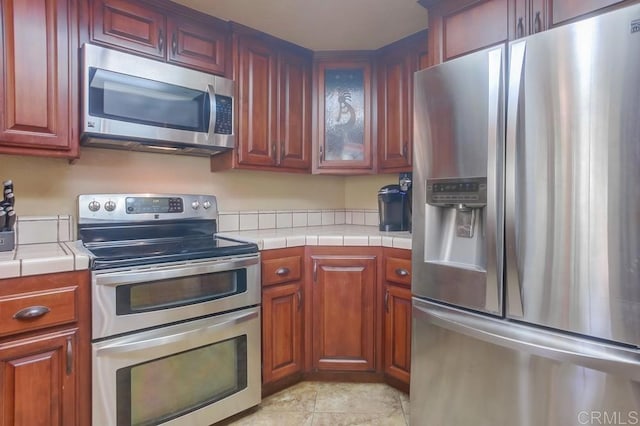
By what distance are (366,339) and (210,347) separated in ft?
2.91

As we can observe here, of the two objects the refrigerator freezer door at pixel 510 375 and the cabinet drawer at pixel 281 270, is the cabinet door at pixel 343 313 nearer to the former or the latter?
the cabinet drawer at pixel 281 270

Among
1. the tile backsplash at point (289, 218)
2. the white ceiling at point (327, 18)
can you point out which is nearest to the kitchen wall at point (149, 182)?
the tile backsplash at point (289, 218)

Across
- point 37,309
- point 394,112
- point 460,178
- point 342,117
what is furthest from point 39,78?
point 394,112

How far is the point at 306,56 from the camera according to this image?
2.53 m

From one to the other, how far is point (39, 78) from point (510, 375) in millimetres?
2192

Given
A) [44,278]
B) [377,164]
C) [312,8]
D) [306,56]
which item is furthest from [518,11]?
[44,278]

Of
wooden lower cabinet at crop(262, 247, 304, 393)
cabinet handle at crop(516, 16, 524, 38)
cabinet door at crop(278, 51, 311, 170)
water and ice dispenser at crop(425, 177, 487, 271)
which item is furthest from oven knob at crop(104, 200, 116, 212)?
cabinet handle at crop(516, 16, 524, 38)

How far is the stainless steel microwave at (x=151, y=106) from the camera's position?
168 cm

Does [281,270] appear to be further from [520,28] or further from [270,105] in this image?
[520,28]

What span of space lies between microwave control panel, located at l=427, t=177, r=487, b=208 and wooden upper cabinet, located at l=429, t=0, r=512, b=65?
66cm

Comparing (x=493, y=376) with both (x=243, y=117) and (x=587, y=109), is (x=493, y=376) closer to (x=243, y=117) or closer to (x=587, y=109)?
(x=587, y=109)

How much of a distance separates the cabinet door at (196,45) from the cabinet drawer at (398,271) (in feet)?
4.77

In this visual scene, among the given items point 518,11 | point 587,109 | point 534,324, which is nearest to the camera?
point 587,109

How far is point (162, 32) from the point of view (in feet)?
6.32
